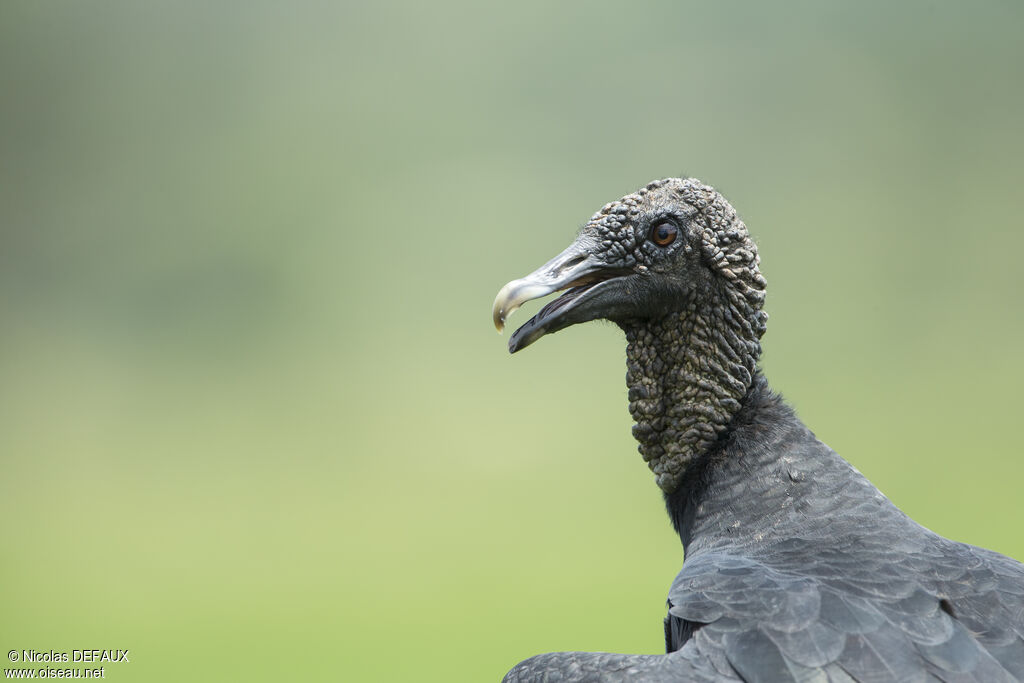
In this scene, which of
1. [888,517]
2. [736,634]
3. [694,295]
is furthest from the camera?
[694,295]

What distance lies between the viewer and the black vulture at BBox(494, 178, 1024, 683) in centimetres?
206

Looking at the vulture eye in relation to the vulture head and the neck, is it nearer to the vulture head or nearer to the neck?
the vulture head

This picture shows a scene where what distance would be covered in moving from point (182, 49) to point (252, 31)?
53 centimetres

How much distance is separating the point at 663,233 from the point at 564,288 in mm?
288

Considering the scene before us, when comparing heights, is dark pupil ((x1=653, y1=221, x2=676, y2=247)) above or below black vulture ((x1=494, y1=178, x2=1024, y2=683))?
above


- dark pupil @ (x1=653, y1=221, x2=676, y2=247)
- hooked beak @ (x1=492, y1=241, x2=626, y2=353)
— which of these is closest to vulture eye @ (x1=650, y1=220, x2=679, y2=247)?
dark pupil @ (x1=653, y1=221, x2=676, y2=247)

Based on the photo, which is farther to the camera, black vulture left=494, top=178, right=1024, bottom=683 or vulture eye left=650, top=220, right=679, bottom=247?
vulture eye left=650, top=220, right=679, bottom=247

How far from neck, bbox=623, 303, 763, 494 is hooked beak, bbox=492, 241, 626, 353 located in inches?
7.8

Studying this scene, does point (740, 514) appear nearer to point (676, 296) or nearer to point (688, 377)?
point (688, 377)

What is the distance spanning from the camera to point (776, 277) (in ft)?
24.2

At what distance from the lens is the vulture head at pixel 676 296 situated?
106 inches

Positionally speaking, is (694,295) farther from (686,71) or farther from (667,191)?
(686,71)

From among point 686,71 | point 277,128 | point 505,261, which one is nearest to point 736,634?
point 505,261

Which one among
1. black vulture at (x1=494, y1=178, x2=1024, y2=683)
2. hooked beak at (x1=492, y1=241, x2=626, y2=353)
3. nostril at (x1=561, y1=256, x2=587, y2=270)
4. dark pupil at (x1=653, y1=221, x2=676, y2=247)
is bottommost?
black vulture at (x1=494, y1=178, x2=1024, y2=683)
